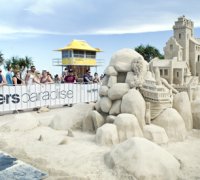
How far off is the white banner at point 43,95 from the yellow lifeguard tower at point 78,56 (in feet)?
60.8

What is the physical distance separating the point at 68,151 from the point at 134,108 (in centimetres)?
166

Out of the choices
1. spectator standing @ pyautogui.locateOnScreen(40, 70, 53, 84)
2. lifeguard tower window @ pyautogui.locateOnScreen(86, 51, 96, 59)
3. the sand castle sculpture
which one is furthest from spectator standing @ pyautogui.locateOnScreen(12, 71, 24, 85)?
lifeguard tower window @ pyautogui.locateOnScreen(86, 51, 96, 59)

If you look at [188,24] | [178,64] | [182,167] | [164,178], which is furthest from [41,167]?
[188,24]

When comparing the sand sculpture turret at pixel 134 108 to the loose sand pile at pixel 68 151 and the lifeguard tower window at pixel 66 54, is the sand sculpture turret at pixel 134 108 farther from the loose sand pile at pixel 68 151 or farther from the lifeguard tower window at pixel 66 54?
the lifeguard tower window at pixel 66 54

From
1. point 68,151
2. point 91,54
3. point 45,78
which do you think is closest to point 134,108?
point 68,151

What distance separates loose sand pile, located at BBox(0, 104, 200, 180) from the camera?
14.0 ft

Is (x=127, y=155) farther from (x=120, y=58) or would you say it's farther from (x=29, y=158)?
(x=120, y=58)

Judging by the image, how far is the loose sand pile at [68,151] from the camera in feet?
14.0

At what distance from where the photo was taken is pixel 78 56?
31391 mm

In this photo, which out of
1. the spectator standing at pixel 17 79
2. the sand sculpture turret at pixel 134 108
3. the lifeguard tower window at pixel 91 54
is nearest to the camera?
the sand sculpture turret at pixel 134 108

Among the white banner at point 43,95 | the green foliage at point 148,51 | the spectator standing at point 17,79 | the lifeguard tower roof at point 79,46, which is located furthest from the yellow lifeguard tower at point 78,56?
the spectator standing at point 17,79

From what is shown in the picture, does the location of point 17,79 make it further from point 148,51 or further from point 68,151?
point 148,51

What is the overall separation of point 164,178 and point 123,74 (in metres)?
3.09

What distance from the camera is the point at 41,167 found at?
4.49 meters
